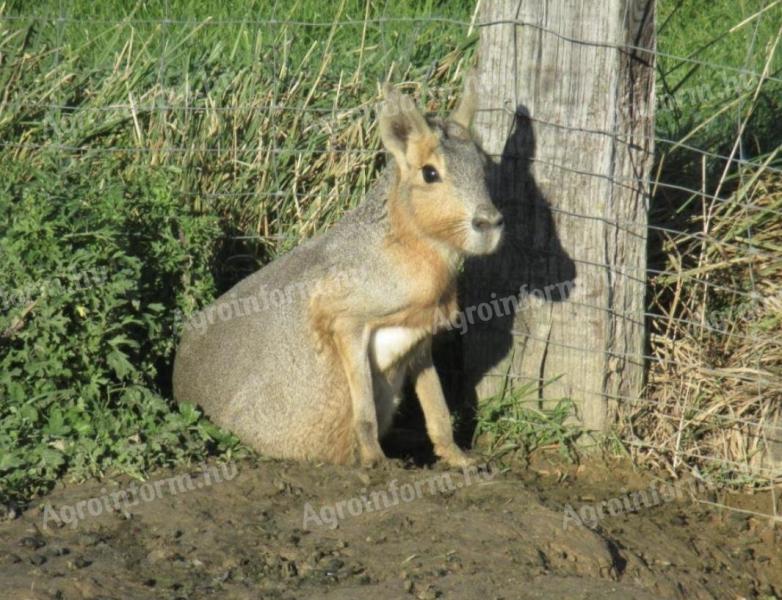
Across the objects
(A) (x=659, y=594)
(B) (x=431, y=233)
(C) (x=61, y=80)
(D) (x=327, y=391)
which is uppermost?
(C) (x=61, y=80)

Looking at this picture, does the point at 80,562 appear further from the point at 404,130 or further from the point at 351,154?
the point at 351,154

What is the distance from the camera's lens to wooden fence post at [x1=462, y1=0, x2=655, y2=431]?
563 centimetres

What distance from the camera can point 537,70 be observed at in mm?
5738

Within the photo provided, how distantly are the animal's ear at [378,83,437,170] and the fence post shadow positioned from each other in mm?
545

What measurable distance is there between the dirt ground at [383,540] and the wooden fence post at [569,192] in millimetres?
560

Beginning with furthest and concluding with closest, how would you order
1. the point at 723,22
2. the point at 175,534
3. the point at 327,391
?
the point at 723,22 < the point at 327,391 < the point at 175,534

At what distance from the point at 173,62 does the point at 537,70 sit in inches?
95.4

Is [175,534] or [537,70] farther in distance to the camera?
[537,70]

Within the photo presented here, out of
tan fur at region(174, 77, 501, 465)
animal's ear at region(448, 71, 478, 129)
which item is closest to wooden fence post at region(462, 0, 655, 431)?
animal's ear at region(448, 71, 478, 129)

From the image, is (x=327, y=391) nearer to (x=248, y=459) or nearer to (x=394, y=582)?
(x=248, y=459)

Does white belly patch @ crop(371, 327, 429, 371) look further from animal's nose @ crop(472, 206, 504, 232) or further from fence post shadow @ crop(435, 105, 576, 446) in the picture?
animal's nose @ crop(472, 206, 504, 232)

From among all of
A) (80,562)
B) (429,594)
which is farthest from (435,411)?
(80,562)

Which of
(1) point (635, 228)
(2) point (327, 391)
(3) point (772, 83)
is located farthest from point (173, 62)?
(3) point (772, 83)

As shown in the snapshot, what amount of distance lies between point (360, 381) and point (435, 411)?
0.53 m
